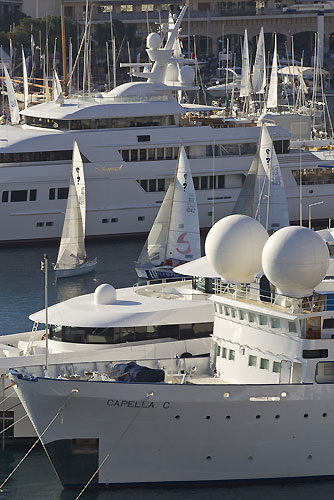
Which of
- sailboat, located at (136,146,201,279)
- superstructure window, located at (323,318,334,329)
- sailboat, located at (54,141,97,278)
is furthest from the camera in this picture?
sailboat, located at (54,141,97,278)

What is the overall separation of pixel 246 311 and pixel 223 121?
3433cm

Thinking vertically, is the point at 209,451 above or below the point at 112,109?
below

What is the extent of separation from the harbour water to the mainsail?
5.17 ft

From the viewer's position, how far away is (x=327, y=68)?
14500 centimetres

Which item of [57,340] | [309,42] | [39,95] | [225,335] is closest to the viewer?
[225,335]

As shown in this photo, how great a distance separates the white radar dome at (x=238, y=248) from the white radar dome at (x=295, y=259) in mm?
1106

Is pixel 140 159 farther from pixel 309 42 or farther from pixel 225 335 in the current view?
pixel 309 42

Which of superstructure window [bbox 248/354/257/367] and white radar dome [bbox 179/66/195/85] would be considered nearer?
superstructure window [bbox 248/354/257/367]

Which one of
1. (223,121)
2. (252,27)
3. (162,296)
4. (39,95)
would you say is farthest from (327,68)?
(162,296)

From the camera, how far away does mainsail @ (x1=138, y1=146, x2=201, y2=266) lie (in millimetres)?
56438

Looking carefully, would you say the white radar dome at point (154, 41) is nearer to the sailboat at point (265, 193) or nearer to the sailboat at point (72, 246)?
the sailboat at point (265, 193)

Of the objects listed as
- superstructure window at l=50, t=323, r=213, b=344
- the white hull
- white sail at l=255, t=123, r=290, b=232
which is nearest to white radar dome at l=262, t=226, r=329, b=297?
superstructure window at l=50, t=323, r=213, b=344

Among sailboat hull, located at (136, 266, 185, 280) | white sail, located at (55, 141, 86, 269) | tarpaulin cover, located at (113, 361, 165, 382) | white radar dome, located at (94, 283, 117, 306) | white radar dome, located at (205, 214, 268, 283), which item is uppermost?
white radar dome, located at (205, 214, 268, 283)

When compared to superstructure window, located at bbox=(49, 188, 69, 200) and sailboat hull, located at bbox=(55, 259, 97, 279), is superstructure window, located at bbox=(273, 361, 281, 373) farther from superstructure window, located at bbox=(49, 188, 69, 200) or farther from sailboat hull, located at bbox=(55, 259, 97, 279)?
superstructure window, located at bbox=(49, 188, 69, 200)
